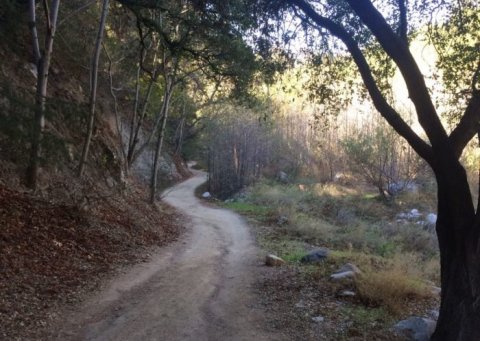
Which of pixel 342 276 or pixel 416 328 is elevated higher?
pixel 342 276

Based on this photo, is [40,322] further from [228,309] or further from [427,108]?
[427,108]

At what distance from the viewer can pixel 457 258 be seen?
19.5 ft

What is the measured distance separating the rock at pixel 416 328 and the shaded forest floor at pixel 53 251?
473 centimetres

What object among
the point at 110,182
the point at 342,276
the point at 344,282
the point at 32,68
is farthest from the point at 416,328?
the point at 32,68

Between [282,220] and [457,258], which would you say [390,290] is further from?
[282,220]

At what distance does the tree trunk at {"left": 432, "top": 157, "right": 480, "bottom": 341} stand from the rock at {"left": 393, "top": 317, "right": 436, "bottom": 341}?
401 millimetres

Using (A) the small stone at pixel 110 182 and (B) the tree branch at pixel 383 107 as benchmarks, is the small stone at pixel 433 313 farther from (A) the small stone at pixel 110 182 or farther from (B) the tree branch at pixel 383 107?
(A) the small stone at pixel 110 182

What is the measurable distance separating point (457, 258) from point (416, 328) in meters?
1.29

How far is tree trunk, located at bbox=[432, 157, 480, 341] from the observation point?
18.5ft

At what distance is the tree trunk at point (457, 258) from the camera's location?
5.64 meters

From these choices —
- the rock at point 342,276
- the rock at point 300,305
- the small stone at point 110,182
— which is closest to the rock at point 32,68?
the small stone at point 110,182

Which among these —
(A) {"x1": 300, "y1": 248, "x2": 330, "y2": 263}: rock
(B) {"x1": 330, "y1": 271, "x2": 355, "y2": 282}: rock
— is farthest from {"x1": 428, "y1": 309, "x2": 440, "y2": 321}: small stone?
(A) {"x1": 300, "y1": 248, "x2": 330, "y2": 263}: rock

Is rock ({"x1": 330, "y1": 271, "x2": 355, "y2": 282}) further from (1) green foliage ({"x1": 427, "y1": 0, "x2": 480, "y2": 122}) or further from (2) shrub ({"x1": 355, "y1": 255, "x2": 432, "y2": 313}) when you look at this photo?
(1) green foliage ({"x1": 427, "y1": 0, "x2": 480, "y2": 122})

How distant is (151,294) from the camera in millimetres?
8070
